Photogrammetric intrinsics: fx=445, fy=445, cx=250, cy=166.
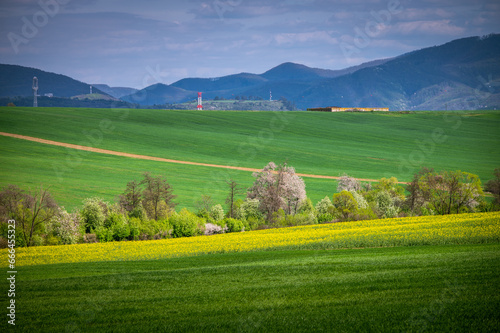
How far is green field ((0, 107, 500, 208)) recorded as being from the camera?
71938 millimetres

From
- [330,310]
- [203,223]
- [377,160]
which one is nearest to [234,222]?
[203,223]

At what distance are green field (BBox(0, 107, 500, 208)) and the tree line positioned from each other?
32.0 ft

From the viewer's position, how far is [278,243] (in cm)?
3397

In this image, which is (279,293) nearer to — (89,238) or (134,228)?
(134,228)

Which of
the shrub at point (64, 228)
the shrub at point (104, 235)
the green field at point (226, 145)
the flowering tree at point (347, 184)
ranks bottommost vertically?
the shrub at point (104, 235)

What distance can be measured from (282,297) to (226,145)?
292 ft

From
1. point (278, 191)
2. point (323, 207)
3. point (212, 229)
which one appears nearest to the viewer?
point (212, 229)

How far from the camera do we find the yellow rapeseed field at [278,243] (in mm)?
30156

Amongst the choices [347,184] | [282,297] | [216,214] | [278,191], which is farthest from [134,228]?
[347,184]

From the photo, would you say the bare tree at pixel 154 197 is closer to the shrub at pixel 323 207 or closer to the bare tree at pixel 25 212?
the bare tree at pixel 25 212

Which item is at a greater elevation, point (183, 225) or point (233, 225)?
point (183, 225)

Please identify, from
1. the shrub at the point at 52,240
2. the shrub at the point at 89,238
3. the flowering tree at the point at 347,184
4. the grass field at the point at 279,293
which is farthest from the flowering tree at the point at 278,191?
the grass field at the point at 279,293

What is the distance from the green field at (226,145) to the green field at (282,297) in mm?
38534

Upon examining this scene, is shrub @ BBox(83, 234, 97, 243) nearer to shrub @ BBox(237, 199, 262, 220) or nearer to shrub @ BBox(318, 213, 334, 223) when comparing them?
shrub @ BBox(237, 199, 262, 220)
